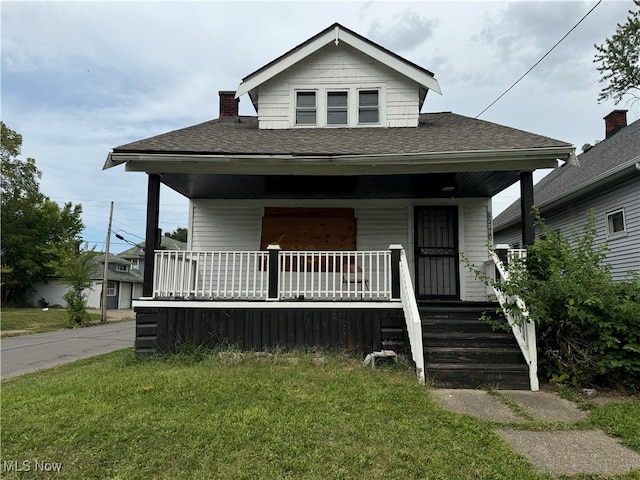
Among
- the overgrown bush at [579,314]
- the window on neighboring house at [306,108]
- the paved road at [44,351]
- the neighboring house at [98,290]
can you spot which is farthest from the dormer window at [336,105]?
the neighboring house at [98,290]

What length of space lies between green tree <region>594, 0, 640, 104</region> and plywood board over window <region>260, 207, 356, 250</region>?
17800 mm

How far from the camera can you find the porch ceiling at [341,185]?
24.4 ft

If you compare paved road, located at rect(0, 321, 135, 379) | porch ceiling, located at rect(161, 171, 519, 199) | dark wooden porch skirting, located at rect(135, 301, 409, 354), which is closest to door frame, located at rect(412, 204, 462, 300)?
porch ceiling, located at rect(161, 171, 519, 199)

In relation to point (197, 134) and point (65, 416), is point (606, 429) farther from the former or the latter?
point (197, 134)

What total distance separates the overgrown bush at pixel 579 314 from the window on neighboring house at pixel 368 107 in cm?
499

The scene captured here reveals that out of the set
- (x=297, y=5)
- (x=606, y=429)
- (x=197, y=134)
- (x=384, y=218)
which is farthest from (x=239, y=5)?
(x=606, y=429)

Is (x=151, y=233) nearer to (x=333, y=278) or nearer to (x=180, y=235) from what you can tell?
(x=333, y=278)

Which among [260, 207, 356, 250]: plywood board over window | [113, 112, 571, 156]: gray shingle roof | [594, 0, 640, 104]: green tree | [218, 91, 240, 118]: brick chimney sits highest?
[594, 0, 640, 104]: green tree

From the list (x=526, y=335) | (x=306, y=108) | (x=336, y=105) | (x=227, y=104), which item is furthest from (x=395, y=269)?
(x=227, y=104)

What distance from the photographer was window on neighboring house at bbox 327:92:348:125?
923 cm

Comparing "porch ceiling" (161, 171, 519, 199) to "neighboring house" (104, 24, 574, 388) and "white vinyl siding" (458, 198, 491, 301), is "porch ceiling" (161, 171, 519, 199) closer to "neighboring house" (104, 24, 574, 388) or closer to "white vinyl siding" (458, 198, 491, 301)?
"neighboring house" (104, 24, 574, 388)

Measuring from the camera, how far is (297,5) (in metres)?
10.7

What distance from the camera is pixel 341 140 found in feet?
25.9

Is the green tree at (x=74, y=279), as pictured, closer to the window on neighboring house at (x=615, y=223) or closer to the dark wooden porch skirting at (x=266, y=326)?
the dark wooden porch skirting at (x=266, y=326)
